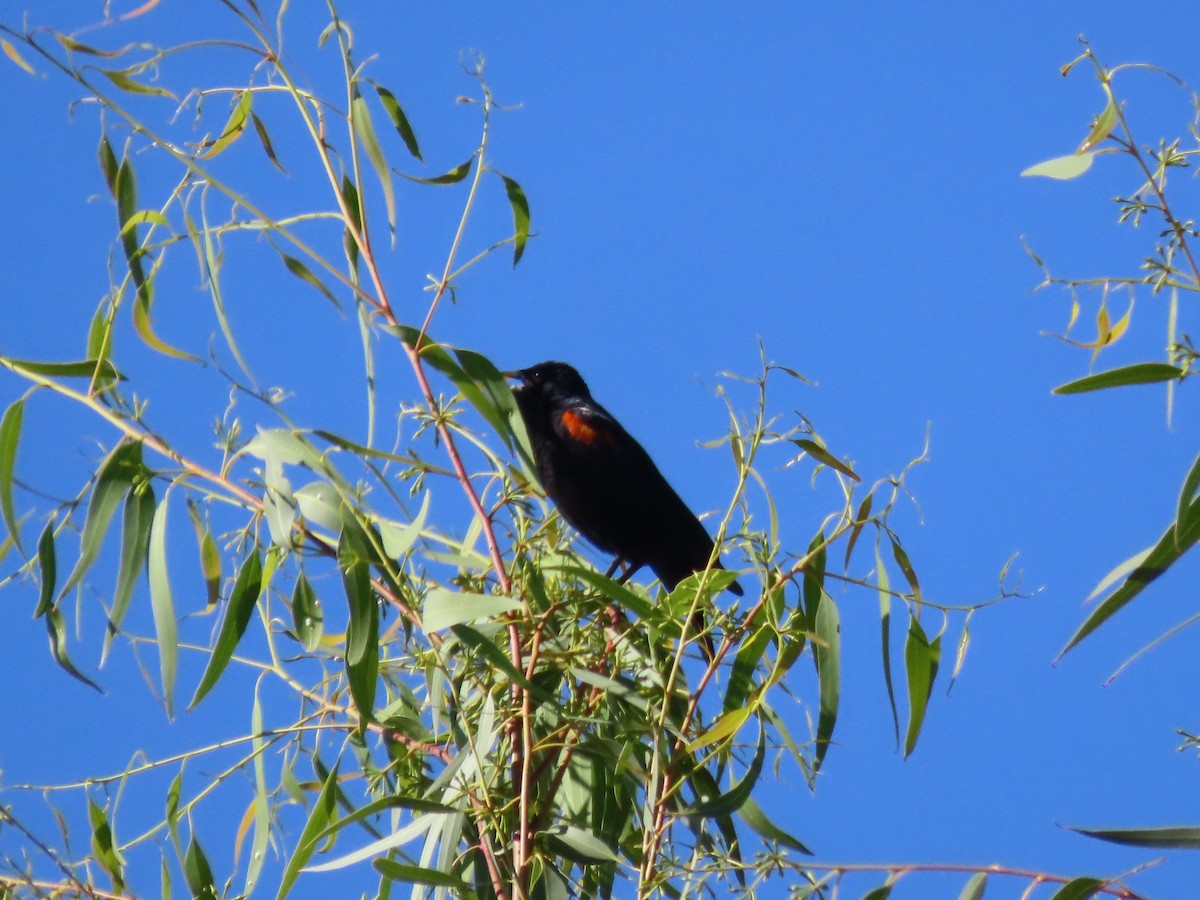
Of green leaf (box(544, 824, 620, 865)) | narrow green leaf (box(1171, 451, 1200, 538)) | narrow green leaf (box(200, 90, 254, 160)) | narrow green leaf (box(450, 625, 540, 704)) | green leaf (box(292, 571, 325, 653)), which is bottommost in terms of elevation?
green leaf (box(544, 824, 620, 865))

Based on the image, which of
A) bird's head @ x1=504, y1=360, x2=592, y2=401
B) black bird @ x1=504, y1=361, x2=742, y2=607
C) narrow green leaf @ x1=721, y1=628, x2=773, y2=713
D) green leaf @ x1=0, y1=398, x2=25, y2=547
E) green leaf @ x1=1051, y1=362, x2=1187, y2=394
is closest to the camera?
green leaf @ x1=1051, y1=362, x2=1187, y2=394

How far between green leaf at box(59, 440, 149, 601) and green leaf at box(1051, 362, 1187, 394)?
1274 mm

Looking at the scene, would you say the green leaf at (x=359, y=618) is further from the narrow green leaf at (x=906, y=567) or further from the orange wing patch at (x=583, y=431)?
the orange wing patch at (x=583, y=431)

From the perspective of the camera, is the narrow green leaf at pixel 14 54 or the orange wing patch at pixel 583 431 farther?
the orange wing patch at pixel 583 431

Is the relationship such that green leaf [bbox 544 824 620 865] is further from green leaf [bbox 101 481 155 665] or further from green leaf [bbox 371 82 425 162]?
green leaf [bbox 371 82 425 162]

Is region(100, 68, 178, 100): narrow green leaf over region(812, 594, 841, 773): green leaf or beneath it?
over

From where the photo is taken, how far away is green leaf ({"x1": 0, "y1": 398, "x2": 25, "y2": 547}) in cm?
206

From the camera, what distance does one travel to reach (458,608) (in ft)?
5.40

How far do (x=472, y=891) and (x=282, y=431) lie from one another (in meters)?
0.67

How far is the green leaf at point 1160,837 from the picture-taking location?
5.57ft

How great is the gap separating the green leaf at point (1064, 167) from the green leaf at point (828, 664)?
66cm

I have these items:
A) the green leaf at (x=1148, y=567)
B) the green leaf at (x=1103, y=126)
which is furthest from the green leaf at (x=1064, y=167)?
the green leaf at (x=1148, y=567)

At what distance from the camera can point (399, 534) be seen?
1.79 meters

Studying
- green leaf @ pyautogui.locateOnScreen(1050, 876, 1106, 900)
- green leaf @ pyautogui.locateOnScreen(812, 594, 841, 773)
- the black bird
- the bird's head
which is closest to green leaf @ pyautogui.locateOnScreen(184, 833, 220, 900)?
green leaf @ pyautogui.locateOnScreen(812, 594, 841, 773)
